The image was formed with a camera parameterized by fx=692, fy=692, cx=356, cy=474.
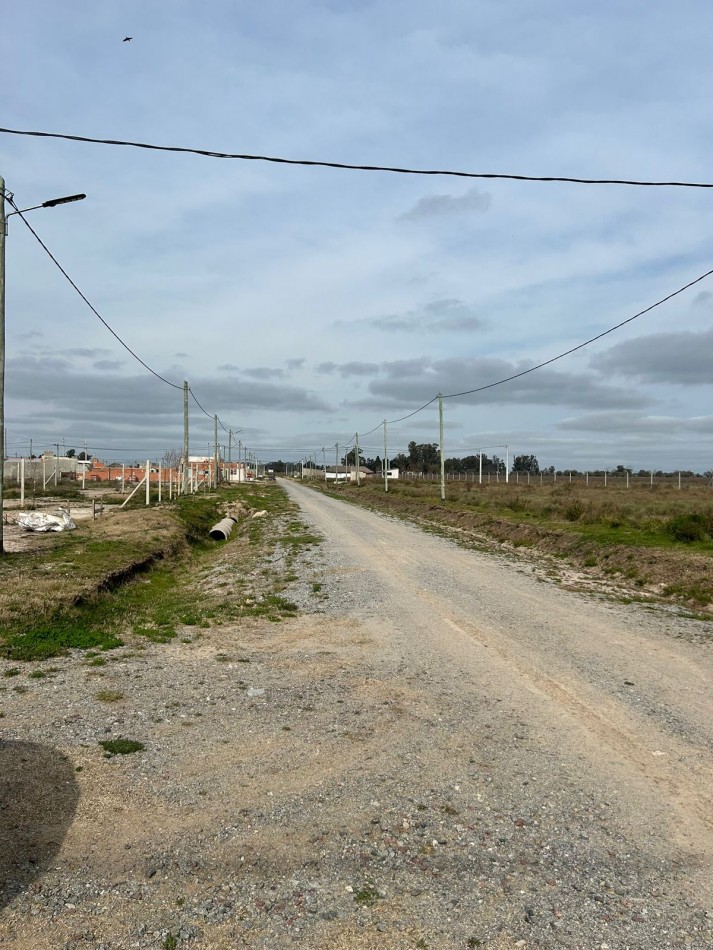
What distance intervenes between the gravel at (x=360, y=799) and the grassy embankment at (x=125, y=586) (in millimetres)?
1087

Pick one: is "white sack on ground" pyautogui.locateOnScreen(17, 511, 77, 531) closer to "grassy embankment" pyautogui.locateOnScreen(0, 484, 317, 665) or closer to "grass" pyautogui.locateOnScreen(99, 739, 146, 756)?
"grassy embankment" pyautogui.locateOnScreen(0, 484, 317, 665)

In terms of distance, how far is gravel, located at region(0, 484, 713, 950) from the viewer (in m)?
3.09

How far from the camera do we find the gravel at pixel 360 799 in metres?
3.09

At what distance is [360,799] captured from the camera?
13.8 feet

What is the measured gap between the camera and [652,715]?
5848mm

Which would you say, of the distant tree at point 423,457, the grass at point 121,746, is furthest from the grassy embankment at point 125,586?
the distant tree at point 423,457

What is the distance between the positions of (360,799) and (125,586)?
911cm

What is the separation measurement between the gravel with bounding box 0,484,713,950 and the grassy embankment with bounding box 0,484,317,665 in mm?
1087

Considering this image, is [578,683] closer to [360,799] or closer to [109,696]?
[360,799]

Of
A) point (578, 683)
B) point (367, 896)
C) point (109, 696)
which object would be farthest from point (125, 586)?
point (367, 896)

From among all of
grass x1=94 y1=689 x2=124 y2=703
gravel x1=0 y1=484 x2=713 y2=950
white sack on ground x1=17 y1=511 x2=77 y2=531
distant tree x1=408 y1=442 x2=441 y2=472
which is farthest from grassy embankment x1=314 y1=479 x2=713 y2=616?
distant tree x1=408 y1=442 x2=441 y2=472

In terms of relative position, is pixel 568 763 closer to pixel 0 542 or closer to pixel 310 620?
pixel 310 620

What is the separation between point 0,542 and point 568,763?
1230cm

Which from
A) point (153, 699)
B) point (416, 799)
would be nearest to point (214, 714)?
point (153, 699)
